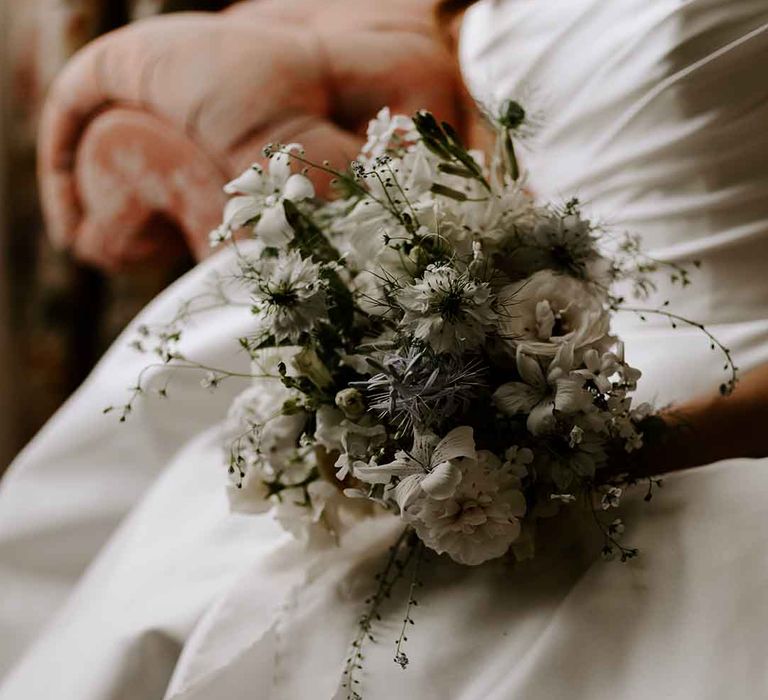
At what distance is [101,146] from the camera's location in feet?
3.99

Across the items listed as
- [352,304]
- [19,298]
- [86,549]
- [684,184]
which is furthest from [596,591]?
[19,298]

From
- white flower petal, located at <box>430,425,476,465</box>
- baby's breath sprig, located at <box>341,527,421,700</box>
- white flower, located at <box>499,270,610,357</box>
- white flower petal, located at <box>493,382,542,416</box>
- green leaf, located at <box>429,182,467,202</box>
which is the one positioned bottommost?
baby's breath sprig, located at <box>341,527,421,700</box>

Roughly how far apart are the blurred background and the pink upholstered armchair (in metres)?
0.39

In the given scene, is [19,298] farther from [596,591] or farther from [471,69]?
[596,591]

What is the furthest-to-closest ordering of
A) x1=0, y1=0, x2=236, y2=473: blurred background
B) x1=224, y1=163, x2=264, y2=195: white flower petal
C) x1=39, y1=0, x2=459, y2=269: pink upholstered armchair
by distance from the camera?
x1=0, y1=0, x2=236, y2=473: blurred background → x1=39, y1=0, x2=459, y2=269: pink upholstered armchair → x1=224, y1=163, x2=264, y2=195: white flower petal

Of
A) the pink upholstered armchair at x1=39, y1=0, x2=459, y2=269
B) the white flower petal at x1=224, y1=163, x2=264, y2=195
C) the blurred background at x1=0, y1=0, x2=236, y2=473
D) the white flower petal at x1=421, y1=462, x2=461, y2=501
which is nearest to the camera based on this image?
the white flower petal at x1=421, y1=462, x2=461, y2=501

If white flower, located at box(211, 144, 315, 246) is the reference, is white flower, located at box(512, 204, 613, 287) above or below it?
below

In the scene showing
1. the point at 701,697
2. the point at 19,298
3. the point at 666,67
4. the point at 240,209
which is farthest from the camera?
the point at 19,298

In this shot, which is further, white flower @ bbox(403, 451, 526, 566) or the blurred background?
the blurred background

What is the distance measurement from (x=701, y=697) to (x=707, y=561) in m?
0.08

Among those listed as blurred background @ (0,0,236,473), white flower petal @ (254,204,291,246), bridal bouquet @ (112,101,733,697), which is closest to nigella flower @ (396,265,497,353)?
bridal bouquet @ (112,101,733,697)

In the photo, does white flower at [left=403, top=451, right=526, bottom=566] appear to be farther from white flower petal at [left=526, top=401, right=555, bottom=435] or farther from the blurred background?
the blurred background

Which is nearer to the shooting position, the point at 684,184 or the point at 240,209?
the point at 240,209

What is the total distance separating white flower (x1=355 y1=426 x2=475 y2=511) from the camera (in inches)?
20.1
